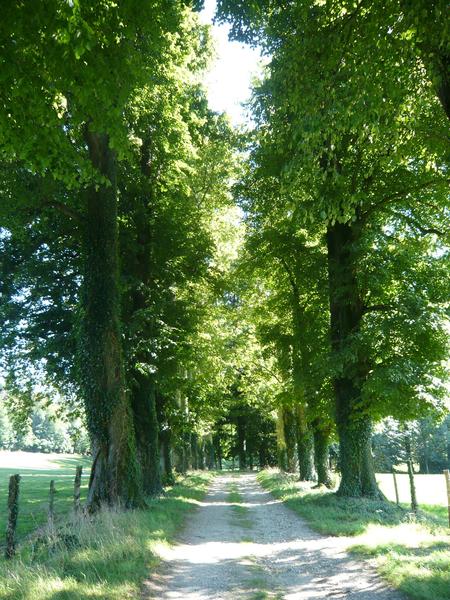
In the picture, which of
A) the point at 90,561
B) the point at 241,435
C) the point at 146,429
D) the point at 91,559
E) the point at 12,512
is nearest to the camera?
the point at 90,561

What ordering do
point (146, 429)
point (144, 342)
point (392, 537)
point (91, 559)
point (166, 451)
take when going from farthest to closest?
point (166, 451)
point (146, 429)
point (144, 342)
point (392, 537)
point (91, 559)

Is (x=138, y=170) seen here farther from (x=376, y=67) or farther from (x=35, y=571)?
(x=35, y=571)

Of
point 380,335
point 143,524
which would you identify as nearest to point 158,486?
point 143,524

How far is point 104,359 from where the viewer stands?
14.2 meters

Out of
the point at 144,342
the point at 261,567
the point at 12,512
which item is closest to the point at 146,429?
the point at 144,342

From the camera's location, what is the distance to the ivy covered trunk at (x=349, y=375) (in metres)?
16.1

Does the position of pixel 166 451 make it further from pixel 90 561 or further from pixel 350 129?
pixel 350 129

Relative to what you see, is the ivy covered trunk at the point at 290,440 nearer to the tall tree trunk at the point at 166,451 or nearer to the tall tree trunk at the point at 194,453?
the tall tree trunk at the point at 166,451

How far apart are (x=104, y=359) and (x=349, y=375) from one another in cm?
766

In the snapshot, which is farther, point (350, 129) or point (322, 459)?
point (322, 459)

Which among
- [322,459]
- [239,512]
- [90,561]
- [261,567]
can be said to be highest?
[322,459]

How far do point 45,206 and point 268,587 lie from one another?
11.9 m

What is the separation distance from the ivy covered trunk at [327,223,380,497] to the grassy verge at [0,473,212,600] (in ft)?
22.5

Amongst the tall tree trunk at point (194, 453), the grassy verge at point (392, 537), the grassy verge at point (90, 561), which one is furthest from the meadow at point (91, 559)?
the tall tree trunk at point (194, 453)
